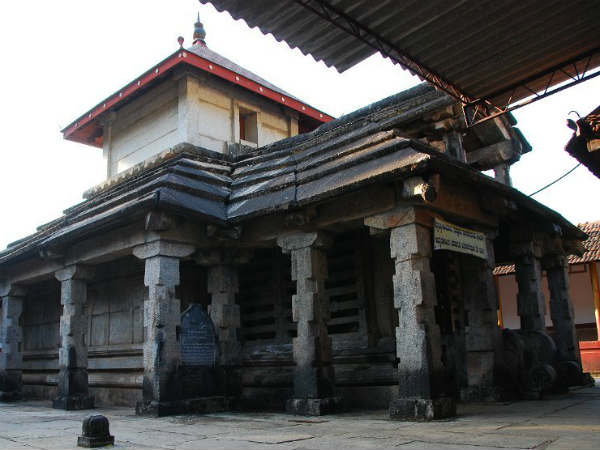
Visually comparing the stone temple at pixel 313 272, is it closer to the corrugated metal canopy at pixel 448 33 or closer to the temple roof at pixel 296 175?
the temple roof at pixel 296 175

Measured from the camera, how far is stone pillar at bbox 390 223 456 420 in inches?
283

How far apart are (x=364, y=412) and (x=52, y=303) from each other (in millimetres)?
10290

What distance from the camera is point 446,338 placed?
1012 cm

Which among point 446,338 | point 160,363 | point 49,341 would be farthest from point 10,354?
point 446,338

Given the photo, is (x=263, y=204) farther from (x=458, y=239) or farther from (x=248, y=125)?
(x=248, y=125)

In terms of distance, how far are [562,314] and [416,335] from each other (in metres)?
6.12

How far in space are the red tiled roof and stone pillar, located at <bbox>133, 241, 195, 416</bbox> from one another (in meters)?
13.0

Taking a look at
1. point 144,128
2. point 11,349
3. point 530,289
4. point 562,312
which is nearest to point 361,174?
point 530,289

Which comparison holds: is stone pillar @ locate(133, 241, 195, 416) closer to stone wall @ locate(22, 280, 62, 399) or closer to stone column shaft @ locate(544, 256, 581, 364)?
stone wall @ locate(22, 280, 62, 399)

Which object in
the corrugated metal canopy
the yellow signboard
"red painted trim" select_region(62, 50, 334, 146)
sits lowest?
the yellow signboard

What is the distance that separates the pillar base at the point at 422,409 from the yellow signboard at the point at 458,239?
78.7 inches

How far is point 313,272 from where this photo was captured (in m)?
8.78

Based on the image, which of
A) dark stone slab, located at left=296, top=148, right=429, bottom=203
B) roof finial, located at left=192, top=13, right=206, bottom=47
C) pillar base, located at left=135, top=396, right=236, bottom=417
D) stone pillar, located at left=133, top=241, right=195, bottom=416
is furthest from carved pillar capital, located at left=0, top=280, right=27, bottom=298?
dark stone slab, located at left=296, top=148, right=429, bottom=203

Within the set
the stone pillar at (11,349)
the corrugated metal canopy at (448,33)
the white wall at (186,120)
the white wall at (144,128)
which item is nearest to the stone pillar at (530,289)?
the corrugated metal canopy at (448,33)
